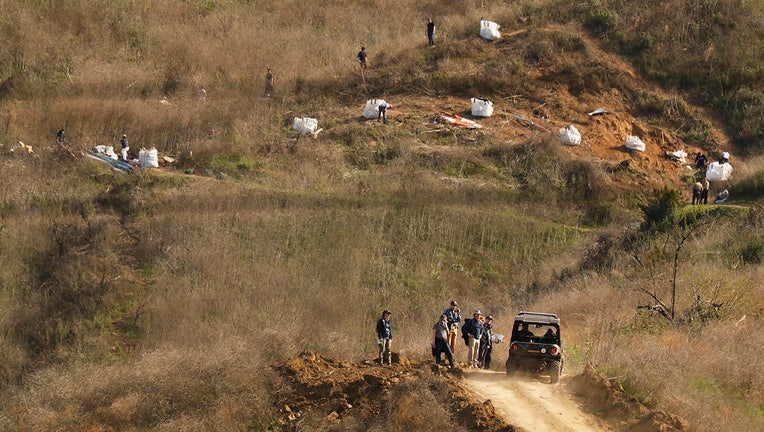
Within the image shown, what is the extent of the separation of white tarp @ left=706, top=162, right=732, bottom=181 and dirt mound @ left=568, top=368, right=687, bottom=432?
1600cm

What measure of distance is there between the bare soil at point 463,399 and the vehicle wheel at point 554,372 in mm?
108

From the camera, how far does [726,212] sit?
27656 mm

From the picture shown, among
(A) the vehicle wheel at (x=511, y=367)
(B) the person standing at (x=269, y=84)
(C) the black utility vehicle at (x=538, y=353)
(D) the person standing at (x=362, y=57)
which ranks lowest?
(A) the vehicle wheel at (x=511, y=367)

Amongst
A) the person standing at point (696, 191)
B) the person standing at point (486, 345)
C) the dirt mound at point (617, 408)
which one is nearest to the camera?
the dirt mound at point (617, 408)

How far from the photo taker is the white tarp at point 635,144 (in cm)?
3189

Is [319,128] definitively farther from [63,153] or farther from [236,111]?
[63,153]

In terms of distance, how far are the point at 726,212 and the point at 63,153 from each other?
18.9 meters

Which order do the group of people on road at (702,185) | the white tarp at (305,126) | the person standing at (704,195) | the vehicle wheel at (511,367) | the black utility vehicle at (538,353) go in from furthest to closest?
the white tarp at (305,126) < the person standing at (704,195) < the group of people on road at (702,185) < the vehicle wheel at (511,367) < the black utility vehicle at (538,353)

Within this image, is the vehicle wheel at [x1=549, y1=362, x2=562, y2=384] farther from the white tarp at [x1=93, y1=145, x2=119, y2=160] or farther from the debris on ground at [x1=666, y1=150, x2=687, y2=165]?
the white tarp at [x1=93, y1=145, x2=119, y2=160]

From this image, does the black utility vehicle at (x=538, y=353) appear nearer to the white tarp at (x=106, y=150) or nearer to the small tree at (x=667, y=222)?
the small tree at (x=667, y=222)

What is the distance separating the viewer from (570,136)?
3142 cm

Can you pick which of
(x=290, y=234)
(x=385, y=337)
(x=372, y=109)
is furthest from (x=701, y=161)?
(x=385, y=337)

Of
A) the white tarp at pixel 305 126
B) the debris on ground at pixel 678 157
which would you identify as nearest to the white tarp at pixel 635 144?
the debris on ground at pixel 678 157

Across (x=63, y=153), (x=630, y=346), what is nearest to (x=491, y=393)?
(x=630, y=346)
